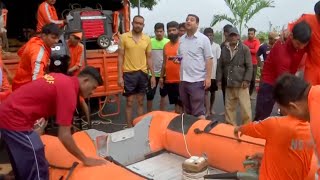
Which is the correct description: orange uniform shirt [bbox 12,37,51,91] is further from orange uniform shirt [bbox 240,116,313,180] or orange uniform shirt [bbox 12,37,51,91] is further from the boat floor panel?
orange uniform shirt [bbox 240,116,313,180]

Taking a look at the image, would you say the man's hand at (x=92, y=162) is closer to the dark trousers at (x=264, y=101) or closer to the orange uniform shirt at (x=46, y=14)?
the dark trousers at (x=264, y=101)

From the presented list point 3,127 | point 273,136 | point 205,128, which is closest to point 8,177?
point 3,127

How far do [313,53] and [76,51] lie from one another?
A: 10.6 feet

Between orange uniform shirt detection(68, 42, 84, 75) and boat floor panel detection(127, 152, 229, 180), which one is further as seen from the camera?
orange uniform shirt detection(68, 42, 84, 75)

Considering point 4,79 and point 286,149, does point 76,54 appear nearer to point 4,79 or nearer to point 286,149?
point 4,79

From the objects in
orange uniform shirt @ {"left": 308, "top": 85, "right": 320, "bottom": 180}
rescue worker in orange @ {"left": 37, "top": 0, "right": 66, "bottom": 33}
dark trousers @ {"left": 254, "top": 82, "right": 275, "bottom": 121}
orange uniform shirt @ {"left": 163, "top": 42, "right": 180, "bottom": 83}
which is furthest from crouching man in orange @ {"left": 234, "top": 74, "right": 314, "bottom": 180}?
rescue worker in orange @ {"left": 37, "top": 0, "right": 66, "bottom": 33}

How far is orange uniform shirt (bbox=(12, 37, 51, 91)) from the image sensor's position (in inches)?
164

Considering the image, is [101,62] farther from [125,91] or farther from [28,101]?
[28,101]

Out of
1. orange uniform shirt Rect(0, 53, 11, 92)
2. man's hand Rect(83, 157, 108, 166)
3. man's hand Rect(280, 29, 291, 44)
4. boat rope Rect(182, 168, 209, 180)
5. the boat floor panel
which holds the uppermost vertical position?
man's hand Rect(280, 29, 291, 44)

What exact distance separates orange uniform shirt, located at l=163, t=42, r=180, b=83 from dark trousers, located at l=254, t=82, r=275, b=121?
160 cm

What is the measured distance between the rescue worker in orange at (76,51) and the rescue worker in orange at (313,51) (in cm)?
306

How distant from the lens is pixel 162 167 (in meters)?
4.05

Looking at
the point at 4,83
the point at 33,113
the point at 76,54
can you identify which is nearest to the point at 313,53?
the point at 33,113

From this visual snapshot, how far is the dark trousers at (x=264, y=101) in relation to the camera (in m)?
4.50
